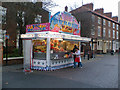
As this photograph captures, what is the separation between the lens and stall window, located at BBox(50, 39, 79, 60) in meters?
10.1

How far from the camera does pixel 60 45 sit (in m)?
11.5

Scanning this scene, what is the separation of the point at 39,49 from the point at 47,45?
108cm

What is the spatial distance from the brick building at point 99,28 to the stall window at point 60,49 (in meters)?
9.19

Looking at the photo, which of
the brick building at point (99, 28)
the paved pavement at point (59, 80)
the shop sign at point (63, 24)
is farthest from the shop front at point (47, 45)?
the brick building at point (99, 28)

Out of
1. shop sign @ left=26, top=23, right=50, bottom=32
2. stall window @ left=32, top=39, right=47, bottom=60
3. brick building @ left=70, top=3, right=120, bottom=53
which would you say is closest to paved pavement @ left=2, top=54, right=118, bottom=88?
stall window @ left=32, top=39, right=47, bottom=60

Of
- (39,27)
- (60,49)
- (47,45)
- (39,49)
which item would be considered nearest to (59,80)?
(47,45)

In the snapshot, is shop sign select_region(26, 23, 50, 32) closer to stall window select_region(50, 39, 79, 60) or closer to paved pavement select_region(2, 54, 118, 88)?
stall window select_region(50, 39, 79, 60)

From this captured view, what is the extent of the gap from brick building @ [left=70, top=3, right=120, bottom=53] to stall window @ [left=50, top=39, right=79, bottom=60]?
9.19 m

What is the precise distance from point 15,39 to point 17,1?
7163 millimetres

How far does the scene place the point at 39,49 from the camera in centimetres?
1032

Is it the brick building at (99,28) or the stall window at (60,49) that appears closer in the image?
the stall window at (60,49)

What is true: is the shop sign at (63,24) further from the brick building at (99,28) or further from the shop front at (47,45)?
the brick building at (99,28)

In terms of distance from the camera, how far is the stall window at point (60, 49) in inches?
396

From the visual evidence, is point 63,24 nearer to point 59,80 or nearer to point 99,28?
point 59,80
